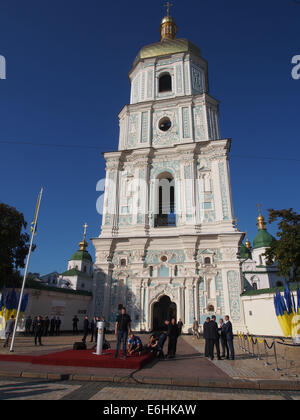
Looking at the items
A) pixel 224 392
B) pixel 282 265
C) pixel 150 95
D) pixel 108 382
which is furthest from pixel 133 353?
pixel 150 95

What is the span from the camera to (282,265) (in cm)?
1831

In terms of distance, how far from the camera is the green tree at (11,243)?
689 inches

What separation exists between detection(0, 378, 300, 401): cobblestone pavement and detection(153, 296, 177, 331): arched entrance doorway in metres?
14.2

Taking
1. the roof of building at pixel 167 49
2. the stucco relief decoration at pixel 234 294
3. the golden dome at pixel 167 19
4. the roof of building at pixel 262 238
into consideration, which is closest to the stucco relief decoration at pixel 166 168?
the stucco relief decoration at pixel 234 294

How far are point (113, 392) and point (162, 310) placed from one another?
1604 centimetres

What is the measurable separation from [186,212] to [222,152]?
18.9 ft

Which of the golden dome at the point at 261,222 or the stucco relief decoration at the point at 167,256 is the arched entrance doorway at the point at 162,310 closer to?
the stucco relief decoration at the point at 167,256

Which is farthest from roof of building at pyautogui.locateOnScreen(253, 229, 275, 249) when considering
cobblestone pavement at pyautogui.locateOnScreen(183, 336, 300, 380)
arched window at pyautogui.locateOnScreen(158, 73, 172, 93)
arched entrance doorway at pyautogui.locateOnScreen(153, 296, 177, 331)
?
cobblestone pavement at pyautogui.locateOnScreen(183, 336, 300, 380)

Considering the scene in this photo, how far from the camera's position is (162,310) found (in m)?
20.8

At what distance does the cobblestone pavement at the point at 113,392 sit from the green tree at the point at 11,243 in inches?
510

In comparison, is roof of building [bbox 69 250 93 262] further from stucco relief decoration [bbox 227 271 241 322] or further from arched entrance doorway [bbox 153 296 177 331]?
stucco relief decoration [bbox 227 271 241 322]

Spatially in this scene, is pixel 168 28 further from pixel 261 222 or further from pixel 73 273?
pixel 73 273

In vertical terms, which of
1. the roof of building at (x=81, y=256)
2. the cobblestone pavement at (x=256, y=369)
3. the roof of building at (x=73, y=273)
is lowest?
the cobblestone pavement at (x=256, y=369)

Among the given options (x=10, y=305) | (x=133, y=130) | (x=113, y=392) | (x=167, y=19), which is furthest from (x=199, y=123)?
(x=113, y=392)
